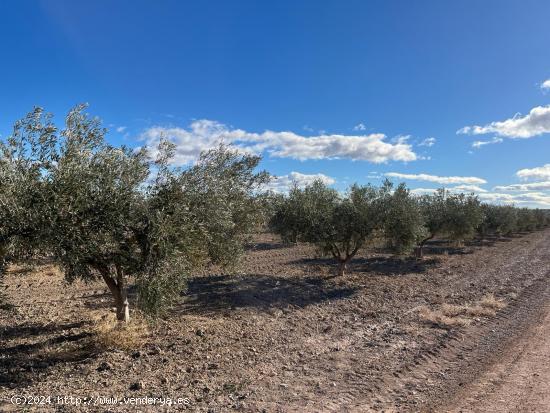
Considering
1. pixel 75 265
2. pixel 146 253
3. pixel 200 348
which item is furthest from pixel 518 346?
pixel 75 265

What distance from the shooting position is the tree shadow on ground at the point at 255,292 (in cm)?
1655

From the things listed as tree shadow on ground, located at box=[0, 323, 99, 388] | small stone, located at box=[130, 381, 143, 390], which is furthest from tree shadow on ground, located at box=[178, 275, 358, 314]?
small stone, located at box=[130, 381, 143, 390]

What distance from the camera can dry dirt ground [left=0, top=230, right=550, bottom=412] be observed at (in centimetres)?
836

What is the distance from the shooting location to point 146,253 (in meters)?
10.8

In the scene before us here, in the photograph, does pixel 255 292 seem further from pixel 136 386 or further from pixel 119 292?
pixel 136 386

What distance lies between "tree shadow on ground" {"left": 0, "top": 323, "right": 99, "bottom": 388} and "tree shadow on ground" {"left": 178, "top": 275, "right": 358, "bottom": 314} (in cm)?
432

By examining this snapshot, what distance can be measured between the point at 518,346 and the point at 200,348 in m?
9.46

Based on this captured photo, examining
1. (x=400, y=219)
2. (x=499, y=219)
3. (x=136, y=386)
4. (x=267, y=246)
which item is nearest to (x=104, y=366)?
(x=136, y=386)

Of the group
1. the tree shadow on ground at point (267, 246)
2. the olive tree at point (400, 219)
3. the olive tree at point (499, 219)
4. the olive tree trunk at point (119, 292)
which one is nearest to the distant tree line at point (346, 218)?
the olive tree at point (400, 219)

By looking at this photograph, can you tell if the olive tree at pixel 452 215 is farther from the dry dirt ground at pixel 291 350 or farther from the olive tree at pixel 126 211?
the olive tree at pixel 126 211

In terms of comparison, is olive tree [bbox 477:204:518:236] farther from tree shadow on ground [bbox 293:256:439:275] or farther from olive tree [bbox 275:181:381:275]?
olive tree [bbox 275:181:381:275]

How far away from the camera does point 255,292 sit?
1884 centimetres

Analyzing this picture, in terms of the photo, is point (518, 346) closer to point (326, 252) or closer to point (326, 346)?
point (326, 346)

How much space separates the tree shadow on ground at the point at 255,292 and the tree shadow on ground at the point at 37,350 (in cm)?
432
